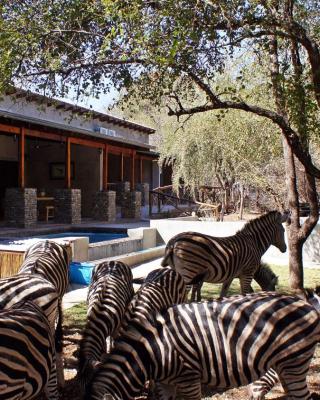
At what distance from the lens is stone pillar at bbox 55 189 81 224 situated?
763 inches

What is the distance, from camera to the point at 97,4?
7785mm

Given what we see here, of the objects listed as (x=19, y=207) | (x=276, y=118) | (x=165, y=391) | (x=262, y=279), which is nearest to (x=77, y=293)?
(x=262, y=279)

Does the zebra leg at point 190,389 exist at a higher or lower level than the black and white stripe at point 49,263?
lower

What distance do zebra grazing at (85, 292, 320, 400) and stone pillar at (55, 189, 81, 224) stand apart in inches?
627

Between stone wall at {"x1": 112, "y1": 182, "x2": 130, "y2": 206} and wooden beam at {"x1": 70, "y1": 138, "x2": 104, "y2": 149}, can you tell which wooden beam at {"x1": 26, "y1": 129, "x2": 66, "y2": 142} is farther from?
stone wall at {"x1": 112, "y1": 182, "x2": 130, "y2": 206}

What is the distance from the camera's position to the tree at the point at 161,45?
21.9ft

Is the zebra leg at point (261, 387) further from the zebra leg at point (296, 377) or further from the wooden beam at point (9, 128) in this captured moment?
the wooden beam at point (9, 128)

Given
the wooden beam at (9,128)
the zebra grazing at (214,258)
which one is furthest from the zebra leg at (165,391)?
the wooden beam at (9,128)

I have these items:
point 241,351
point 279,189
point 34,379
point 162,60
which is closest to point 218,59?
point 162,60

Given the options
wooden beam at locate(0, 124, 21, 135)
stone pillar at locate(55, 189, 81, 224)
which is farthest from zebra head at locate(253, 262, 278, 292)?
stone pillar at locate(55, 189, 81, 224)

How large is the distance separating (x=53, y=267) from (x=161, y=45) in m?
3.25

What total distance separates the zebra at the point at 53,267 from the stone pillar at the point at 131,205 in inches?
676

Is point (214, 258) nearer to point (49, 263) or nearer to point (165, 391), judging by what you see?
point (49, 263)

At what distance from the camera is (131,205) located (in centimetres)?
2359
